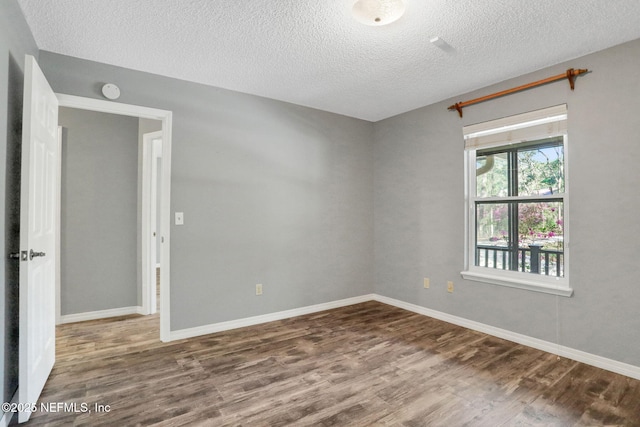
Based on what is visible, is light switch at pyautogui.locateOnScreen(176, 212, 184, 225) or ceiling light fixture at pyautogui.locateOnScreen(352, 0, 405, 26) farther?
light switch at pyautogui.locateOnScreen(176, 212, 184, 225)

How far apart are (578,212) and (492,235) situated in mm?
807

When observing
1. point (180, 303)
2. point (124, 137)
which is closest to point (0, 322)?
Answer: point (180, 303)

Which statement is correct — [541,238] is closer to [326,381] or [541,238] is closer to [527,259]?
[527,259]

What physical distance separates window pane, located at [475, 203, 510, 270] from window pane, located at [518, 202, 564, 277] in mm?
133

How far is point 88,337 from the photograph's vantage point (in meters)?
3.12

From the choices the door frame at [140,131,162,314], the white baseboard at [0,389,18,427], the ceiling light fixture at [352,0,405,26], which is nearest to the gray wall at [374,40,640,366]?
the ceiling light fixture at [352,0,405,26]

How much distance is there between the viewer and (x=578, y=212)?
2682mm

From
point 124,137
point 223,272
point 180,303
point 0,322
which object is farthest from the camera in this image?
point 124,137

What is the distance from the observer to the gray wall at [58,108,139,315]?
140 inches

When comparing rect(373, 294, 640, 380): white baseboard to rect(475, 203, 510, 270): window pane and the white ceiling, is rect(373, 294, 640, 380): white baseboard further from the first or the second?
the white ceiling

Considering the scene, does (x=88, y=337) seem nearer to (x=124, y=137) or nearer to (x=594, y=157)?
(x=124, y=137)

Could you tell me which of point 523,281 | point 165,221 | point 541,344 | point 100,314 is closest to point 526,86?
point 523,281

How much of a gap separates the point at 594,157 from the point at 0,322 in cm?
410

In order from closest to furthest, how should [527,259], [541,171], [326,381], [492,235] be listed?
[326,381] → [541,171] → [527,259] → [492,235]
